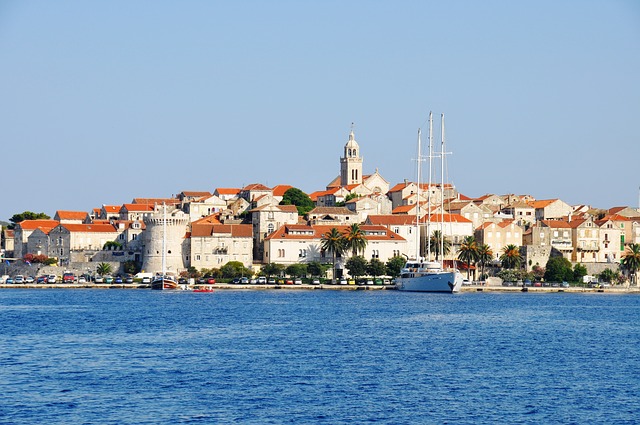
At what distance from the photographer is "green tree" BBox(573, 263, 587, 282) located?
105062 mm

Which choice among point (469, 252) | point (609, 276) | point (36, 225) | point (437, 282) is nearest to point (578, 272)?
point (609, 276)

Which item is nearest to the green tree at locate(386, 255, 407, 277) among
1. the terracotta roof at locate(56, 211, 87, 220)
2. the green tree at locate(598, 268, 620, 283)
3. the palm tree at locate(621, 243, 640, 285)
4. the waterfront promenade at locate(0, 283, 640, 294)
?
the waterfront promenade at locate(0, 283, 640, 294)

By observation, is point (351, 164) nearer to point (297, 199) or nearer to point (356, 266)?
point (297, 199)

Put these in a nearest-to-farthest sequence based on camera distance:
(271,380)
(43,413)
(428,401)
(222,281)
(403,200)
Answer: (43,413) < (428,401) < (271,380) < (222,281) < (403,200)

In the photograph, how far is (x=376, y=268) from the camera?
99.8m

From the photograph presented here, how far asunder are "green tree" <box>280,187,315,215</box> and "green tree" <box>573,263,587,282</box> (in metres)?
31.7

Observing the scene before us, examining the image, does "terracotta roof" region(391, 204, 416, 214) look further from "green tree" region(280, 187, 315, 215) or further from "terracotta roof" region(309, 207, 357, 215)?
"green tree" region(280, 187, 315, 215)

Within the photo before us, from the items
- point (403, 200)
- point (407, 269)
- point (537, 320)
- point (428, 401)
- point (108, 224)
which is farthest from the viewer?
point (403, 200)

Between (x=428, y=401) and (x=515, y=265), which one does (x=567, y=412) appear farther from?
(x=515, y=265)

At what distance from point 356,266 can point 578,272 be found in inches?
885

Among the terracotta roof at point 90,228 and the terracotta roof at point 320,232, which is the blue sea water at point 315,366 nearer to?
the terracotta roof at point 320,232

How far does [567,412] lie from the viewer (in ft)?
97.4

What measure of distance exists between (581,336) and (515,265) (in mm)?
54234

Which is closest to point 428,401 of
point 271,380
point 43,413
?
point 271,380
